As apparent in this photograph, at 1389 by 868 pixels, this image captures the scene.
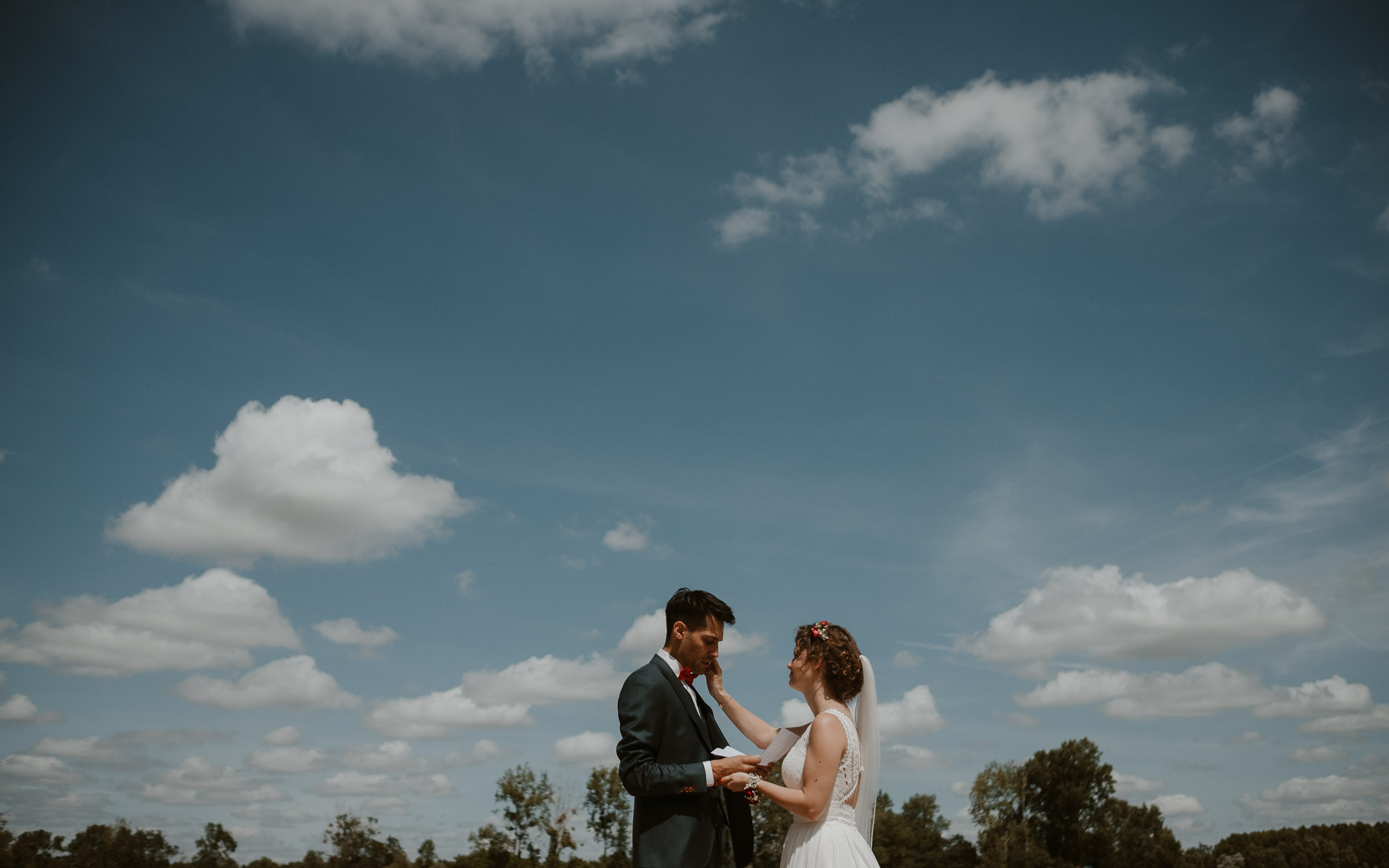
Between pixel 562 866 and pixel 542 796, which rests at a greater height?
pixel 542 796

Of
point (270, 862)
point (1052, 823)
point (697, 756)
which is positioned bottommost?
point (270, 862)

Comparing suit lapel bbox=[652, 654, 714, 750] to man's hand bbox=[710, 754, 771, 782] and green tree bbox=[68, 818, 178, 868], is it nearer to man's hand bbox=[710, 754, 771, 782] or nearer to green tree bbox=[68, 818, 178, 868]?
man's hand bbox=[710, 754, 771, 782]

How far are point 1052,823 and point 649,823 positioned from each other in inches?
3036

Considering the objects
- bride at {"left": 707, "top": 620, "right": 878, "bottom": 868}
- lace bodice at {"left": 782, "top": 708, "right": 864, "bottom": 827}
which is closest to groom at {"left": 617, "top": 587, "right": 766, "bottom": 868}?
bride at {"left": 707, "top": 620, "right": 878, "bottom": 868}

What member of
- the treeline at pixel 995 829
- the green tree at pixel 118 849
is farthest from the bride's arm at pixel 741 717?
the green tree at pixel 118 849

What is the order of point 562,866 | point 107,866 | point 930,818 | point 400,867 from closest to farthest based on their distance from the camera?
point 562,866, point 930,818, point 400,867, point 107,866

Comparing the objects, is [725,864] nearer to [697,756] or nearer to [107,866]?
[697,756]

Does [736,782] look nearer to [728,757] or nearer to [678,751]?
[728,757]

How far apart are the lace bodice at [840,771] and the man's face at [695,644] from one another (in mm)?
1279

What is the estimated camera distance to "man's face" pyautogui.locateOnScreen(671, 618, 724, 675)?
655cm

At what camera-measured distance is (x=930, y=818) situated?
77.8 m

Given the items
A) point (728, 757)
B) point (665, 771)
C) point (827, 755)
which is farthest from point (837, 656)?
point (665, 771)

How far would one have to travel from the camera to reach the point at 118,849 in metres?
98.2

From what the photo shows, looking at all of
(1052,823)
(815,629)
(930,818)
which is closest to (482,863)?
(930,818)
